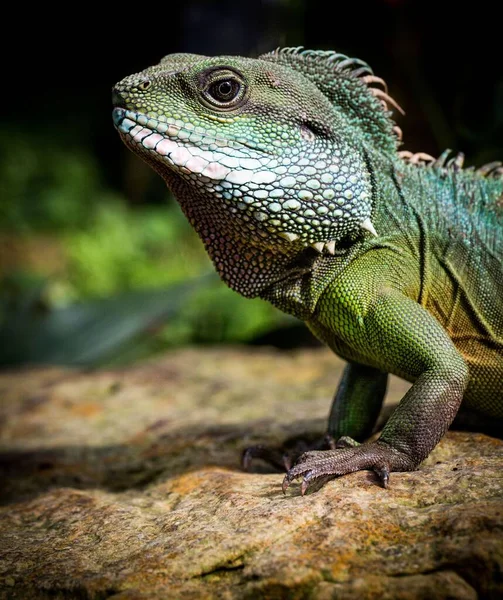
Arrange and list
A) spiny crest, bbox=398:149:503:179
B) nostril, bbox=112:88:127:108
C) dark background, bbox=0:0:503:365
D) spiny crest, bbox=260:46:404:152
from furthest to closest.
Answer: dark background, bbox=0:0:503:365
spiny crest, bbox=398:149:503:179
spiny crest, bbox=260:46:404:152
nostril, bbox=112:88:127:108

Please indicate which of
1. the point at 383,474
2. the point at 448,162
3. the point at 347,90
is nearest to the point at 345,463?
the point at 383,474

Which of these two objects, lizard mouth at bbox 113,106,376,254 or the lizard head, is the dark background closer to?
the lizard head

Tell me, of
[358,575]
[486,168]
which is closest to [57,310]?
[486,168]

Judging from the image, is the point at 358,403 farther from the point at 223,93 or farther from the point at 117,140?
the point at 117,140

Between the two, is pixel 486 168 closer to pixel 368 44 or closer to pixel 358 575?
pixel 358 575

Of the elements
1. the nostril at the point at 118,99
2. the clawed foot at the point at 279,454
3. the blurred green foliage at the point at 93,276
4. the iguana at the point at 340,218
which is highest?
the nostril at the point at 118,99

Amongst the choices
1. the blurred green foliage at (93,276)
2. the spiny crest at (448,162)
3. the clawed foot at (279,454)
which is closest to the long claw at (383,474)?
the clawed foot at (279,454)

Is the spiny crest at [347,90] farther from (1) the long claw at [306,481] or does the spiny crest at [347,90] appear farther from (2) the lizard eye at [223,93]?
(1) the long claw at [306,481]

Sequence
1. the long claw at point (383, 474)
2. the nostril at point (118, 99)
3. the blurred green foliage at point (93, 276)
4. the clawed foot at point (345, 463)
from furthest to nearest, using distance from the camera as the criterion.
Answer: the blurred green foliage at point (93, 276), the nostril at point (118, 99), the clawed foot at point (345, 463), the long claw at point (383, 474)

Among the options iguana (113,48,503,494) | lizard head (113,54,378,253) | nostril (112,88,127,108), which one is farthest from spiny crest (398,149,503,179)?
nostril (112,88,127,108)
